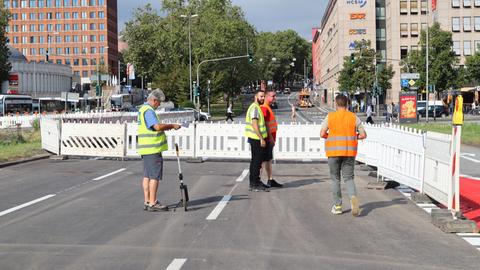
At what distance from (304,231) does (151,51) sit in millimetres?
82936

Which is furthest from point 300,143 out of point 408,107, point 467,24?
point 467,24

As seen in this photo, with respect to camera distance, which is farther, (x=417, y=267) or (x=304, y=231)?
(x=304, y=231)

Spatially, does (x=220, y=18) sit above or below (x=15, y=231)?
above

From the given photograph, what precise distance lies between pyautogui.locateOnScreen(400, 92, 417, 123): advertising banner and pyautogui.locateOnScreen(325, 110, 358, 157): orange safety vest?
37.8m

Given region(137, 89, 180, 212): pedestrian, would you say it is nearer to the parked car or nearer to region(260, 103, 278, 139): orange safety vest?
region(260, 103, 278, 139): orange safety vest

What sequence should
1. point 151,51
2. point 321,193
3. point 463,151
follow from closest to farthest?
point 321,193, point 463,151, point 151,51

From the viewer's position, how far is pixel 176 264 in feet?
21.4

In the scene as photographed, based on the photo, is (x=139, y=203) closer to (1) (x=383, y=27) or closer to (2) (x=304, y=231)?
(2) (x=304, y=231)

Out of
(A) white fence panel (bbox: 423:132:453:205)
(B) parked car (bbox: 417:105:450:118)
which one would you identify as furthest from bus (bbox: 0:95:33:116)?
(A) white fence panel (bbox: 423:132:453:205)

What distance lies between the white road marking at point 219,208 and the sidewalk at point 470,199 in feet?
12.0

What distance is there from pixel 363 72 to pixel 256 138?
69.4 metres

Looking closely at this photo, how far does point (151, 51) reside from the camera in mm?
89312

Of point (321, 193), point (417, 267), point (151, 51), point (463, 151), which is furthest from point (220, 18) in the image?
point (417, 267)

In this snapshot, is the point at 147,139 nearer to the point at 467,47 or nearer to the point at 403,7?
the point at 467,47
